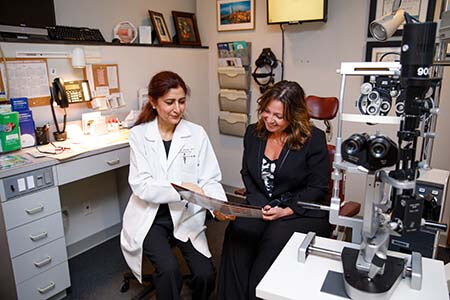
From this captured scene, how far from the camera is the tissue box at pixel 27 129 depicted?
6.96 ft

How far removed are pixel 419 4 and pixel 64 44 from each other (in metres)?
2.42

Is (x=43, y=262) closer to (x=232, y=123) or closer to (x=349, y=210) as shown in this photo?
(x=349, y=210)

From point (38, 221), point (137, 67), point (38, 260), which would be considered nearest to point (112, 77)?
point (137, 67)

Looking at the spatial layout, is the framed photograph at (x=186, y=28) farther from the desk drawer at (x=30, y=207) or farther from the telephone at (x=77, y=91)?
the desk drawer at (x=30, y=207)

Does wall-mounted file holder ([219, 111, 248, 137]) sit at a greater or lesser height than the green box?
lesser

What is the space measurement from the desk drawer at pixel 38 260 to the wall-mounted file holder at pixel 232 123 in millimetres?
1931

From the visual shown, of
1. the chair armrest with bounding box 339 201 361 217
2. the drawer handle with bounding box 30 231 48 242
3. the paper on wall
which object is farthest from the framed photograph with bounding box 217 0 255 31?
the drawer handle with bounding box 30 231 48 242

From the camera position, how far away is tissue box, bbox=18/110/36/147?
83.5 inches

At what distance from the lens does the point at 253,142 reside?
1.93m

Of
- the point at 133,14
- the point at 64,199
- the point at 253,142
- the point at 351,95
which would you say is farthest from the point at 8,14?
the point at 351,95

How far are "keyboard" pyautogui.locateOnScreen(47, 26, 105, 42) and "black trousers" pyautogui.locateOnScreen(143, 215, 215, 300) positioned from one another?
1389mm

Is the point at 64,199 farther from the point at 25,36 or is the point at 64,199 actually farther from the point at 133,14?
the point at 133,14

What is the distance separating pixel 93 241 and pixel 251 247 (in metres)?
1.58

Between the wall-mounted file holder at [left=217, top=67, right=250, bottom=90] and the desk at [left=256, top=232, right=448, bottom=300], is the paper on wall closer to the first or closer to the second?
the wall-mounted file holder at [left=217, top=67, right=250, bottom=90]
